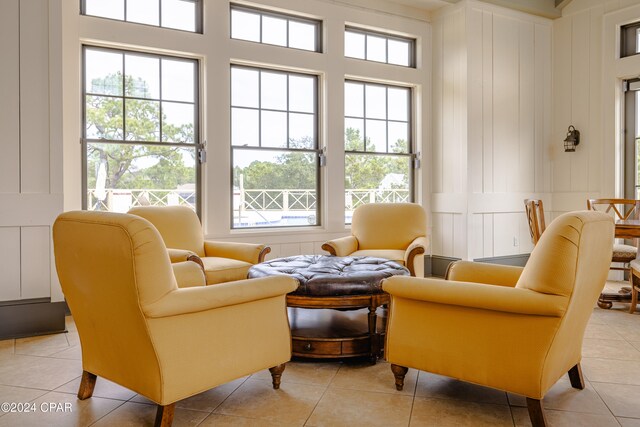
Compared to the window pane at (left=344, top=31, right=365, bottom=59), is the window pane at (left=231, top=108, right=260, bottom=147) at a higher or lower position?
lower

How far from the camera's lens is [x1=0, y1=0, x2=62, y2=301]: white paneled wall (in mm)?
3432

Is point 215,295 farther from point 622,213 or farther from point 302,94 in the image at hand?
point 622,213

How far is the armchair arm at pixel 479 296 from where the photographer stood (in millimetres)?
1968

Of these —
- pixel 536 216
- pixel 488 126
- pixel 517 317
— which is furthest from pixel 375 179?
pixel 517 317

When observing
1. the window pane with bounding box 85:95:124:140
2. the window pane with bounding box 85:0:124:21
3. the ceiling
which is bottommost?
the window pane with bounding box 85:95:124:140

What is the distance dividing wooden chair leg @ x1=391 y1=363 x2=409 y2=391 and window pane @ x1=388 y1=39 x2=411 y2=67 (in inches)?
166

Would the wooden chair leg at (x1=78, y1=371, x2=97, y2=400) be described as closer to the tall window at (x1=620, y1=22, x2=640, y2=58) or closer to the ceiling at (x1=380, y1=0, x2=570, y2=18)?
the ceiling at (x1=380, y1=0, x2=570, y2=18)

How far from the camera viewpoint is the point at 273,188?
5105 millimetres

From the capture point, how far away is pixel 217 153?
4.73 metres

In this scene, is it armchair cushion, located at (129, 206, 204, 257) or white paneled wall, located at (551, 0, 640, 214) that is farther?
white paneled wall, located at (551, 0, 640, 214)

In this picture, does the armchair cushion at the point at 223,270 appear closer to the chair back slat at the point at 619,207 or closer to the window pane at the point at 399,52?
the window pane at the point at 399,52

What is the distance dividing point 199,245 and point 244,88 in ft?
5.66

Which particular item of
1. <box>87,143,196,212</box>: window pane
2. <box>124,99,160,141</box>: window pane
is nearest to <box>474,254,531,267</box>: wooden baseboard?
<box>87,143,196,212</box>: window pane

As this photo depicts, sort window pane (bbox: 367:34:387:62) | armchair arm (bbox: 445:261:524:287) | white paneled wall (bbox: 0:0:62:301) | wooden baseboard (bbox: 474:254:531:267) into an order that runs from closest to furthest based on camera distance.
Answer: armchair arm (bbox: 445:261:524:287)
white paneled wall (bbox: 0:0:62:301)
window pane (bbox: 367:34:387:62)
wooden baseboard (bbox: 474:254:531:267)
